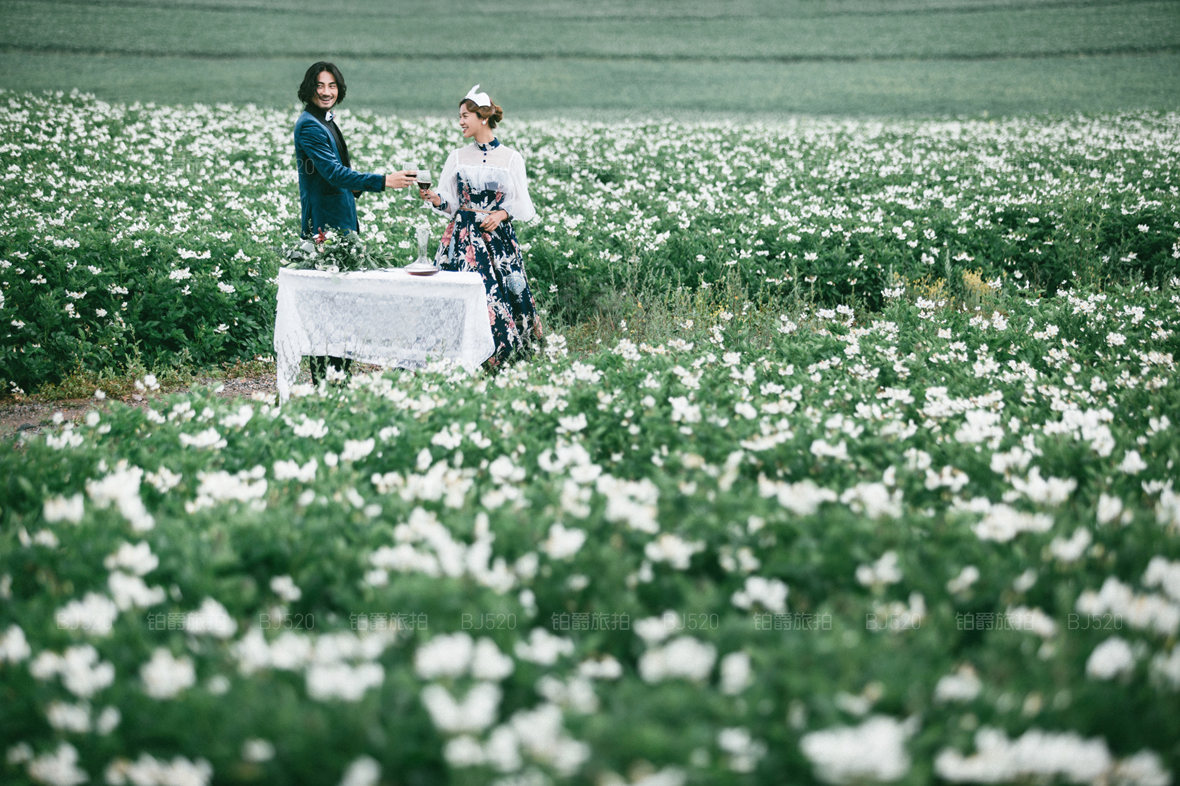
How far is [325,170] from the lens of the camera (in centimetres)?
556

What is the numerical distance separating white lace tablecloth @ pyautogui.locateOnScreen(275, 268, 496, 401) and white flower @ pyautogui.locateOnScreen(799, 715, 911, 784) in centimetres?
403

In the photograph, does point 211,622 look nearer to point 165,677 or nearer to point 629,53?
point 165,677

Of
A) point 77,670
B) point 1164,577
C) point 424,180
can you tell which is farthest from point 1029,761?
point 424,180

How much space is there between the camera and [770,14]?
165ft

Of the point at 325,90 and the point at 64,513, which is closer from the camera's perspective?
the point at 64,513

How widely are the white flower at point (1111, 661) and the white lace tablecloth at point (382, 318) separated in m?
4.06

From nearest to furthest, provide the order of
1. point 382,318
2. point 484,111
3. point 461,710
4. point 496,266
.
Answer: point 461,710
point 382,318
point 484,111
point 496,266

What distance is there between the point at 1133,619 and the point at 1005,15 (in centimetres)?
5454

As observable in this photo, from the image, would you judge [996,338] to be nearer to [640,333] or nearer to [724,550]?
[640,333]

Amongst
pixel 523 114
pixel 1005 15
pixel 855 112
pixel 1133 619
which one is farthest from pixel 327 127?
pixel 1005 15

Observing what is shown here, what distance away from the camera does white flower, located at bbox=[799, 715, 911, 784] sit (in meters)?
1.45

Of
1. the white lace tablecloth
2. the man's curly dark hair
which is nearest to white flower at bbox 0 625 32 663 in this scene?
the white lace tablecloth

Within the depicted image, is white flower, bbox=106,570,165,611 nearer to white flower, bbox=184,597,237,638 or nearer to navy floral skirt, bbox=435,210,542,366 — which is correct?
white flower, bbox=184,597,237,638

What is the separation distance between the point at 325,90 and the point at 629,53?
129ft
